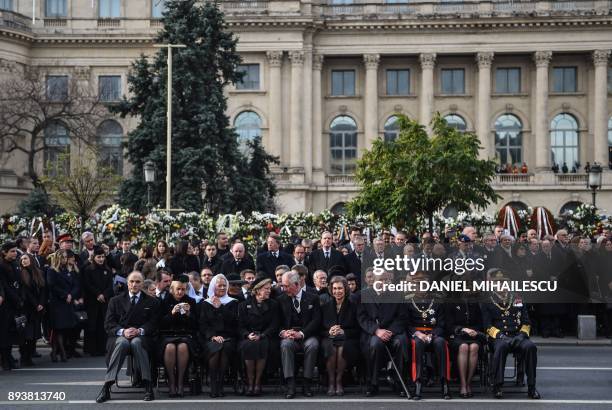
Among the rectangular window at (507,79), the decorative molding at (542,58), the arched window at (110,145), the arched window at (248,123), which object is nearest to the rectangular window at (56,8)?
the arched window at (110,145)

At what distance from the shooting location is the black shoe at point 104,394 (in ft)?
49.7

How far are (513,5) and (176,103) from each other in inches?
1200

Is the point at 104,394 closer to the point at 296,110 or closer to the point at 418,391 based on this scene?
the point at 418,391

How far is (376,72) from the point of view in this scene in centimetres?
6750

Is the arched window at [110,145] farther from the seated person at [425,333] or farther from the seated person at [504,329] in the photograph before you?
the seated person at [504,329]

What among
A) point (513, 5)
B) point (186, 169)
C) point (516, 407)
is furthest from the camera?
point (513, 5)

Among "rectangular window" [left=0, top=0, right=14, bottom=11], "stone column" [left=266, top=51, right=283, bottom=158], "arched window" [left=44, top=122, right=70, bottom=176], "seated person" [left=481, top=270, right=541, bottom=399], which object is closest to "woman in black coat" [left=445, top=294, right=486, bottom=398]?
"seated person" [left=481, top=270, right=541, bottom=399]

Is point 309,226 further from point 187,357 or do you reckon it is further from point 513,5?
point 513,5

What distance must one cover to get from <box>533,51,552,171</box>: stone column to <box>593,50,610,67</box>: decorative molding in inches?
111

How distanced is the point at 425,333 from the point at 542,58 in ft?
174

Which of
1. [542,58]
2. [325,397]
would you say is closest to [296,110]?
[542,58]

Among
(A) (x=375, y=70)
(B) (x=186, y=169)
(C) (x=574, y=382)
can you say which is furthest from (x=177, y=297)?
(A) (x=375, y=70)

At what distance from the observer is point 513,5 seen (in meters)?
66.2

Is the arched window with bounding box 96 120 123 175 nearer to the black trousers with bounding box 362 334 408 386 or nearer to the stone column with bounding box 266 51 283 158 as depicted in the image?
the stone column with bounding box 266 51 283 158
